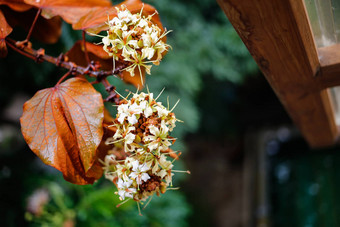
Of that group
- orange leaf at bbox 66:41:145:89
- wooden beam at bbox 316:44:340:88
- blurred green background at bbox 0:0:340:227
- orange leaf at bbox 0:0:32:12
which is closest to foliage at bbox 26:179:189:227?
blurred green background at bbox 0:0:340:227

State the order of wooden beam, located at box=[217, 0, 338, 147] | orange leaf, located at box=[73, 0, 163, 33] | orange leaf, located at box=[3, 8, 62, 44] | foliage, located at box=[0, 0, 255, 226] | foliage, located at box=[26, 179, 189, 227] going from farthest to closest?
1. foliage, located at box=[0, 0, 255, 226]
2. foliage, located at box=[26, 179, 189, 227]
3. orange leaf, located at box=[3, 8, 62, 44]
4. orange leaf, located at box=[73, 0, 163, 33]
5. wooden beam, located at box=[217, 0, 338, 147]

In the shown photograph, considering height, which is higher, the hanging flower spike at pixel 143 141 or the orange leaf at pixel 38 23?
the orange leaf at pixel 38 23

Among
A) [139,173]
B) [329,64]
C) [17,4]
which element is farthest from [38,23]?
[329,64]

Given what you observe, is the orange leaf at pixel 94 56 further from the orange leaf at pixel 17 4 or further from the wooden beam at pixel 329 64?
the wooden beam at pixel 329 64

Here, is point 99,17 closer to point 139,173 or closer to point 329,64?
point 139,173

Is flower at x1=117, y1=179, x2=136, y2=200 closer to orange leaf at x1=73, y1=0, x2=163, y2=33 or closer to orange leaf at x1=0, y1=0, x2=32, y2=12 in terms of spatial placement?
→ orange leaf at x1=73, y1=0, x2=163, y2=33

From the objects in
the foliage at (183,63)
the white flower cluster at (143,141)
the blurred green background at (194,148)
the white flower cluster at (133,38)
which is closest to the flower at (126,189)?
the white flower cluster at (143,141)
